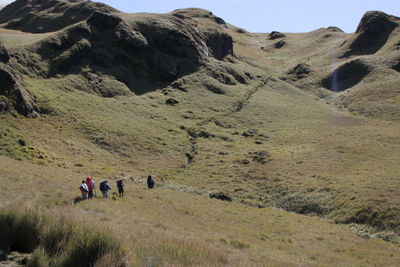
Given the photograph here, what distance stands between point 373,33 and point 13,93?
154 meters

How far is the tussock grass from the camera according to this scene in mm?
5598

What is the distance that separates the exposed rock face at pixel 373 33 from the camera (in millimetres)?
137000

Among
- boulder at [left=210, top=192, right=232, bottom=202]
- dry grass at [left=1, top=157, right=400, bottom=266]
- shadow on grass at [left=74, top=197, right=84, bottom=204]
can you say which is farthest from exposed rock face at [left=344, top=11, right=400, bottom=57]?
shadow on grass at [left=74, top=197, right=84, bottom=204]

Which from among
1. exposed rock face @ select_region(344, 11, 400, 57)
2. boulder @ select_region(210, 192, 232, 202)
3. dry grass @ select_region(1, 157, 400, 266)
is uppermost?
exposed rock face @ select_region(344, 11, 400, 57)

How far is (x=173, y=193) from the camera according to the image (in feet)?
103

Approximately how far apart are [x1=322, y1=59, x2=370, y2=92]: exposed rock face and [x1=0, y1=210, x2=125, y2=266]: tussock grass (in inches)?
4684

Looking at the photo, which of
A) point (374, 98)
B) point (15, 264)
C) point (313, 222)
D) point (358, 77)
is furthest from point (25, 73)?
point (358, 77)

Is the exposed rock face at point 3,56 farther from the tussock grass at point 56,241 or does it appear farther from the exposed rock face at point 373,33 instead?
the exposed rock face at point 373,33

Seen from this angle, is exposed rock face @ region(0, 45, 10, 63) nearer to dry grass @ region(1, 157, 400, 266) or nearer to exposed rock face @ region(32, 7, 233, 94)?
exposed rock face @ region(32, 7, 233, 94)

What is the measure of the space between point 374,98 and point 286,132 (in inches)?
1765

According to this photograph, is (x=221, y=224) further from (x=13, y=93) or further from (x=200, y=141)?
(x=13, y=93)

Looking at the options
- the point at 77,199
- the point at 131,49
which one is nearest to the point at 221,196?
the point at 77,199

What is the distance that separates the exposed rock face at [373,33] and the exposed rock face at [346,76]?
2186cm

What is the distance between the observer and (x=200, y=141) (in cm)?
5984
